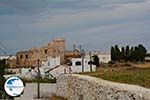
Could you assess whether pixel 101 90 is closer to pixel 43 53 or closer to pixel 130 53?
pixel 130 53

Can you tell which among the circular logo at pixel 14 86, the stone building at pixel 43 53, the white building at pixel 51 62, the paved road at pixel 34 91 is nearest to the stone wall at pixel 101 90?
the circular logo at pixel 14 86

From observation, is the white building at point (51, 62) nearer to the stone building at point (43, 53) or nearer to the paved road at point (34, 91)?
the stone building at point (43, 53)

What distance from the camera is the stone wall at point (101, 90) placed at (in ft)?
36.7

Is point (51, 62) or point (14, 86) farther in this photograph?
point (51, 62)

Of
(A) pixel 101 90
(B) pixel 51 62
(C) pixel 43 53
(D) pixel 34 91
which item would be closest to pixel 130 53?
(B) pixel 51 62

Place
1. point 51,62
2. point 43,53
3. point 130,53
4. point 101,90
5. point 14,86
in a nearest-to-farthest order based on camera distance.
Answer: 1. point 14,86
2. point 101,90
3. point 51,62
4. point 130,53
5. point 43,53

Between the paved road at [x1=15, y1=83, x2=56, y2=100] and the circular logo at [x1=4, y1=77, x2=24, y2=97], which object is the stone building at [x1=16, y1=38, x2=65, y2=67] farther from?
the circular logo at [x1=4, y1=77, x2=24, y2=97]

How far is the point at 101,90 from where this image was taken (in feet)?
52.3

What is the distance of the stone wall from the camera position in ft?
36.7

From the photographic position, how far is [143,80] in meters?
16.4

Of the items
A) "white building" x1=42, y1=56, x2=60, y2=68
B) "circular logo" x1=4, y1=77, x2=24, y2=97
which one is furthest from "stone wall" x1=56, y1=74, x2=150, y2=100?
"white building" x1=42, y1=56, x2=60, y2=68

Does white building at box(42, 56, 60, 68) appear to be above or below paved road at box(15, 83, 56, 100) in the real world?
above

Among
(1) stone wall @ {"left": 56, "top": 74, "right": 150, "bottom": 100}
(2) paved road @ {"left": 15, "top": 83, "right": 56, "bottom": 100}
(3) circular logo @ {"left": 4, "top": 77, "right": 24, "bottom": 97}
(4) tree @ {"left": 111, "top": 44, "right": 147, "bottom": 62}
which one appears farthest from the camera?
(4) tree @ {"left": 111, "top": 44, "right": 147, "bottom": 62}

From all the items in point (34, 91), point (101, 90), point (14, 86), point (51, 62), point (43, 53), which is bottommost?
point (34, 91)
